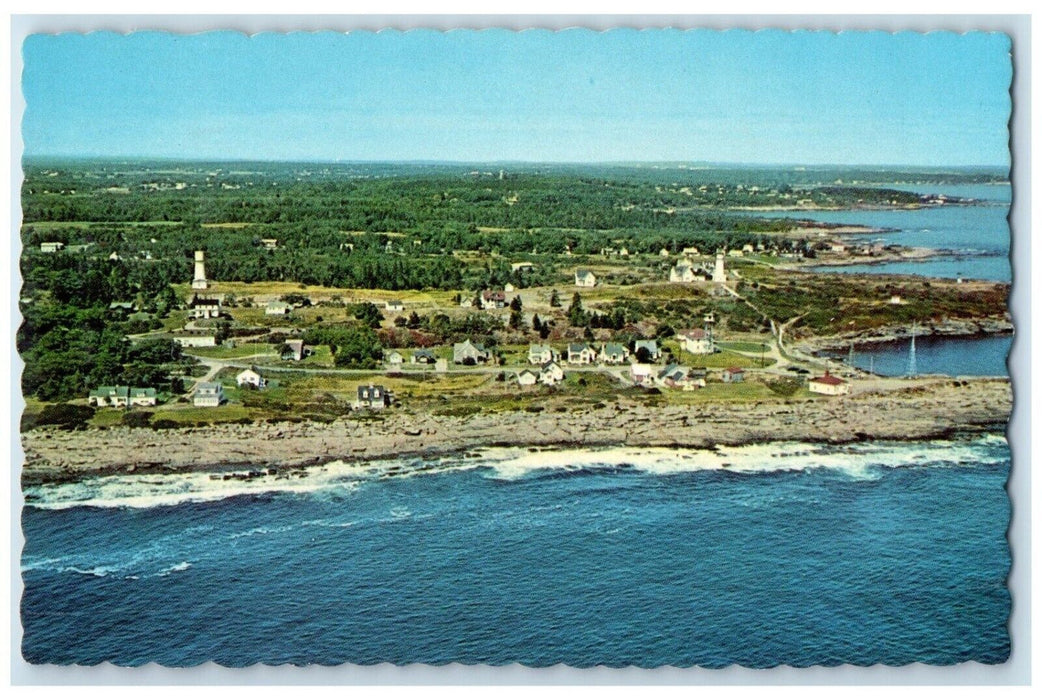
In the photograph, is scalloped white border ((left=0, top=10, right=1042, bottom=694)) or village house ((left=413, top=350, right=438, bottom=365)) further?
village house ((left=413, top=350, right=438, bottom=365))

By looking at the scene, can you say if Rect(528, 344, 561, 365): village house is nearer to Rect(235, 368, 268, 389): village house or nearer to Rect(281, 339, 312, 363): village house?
Rect(281, 339, 312, 363): village house

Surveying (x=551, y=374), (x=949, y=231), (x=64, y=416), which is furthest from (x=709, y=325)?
(x=64, y=416)

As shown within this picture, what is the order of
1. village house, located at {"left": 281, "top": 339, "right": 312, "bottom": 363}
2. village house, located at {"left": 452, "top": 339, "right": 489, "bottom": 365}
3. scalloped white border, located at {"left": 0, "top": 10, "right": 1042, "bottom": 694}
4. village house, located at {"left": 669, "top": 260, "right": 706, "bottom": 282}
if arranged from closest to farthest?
scalloped white border, located at {"left": 0, "top": 10, "right": 1042, "bottom": 694} → village house, located at {"left": 281, "top": 339, "right": 312, "bottom": 363} → village house, located at {"left": 452, "top": 339, "right": 489, "bottom": 365} → village house, located at {"left": 669, "top": 260, "right": 706, "bottom": 282}

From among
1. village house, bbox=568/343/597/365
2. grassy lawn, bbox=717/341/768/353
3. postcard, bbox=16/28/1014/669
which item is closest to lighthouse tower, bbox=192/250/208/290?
postcard, bbox=16/28/1014/669

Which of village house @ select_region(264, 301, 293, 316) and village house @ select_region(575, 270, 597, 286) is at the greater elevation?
village house @ select_region(575, 270, 597, 286)

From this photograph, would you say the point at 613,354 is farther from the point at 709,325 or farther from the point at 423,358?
the point at 423,358

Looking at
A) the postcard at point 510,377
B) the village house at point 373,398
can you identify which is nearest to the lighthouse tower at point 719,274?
the postcard at point 510,377

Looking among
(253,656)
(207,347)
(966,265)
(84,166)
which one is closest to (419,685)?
(253,656)

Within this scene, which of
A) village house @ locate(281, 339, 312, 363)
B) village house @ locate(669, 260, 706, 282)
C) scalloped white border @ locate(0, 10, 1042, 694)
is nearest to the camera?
scalloped white border @ locate(0, 10, 1042, 694)
